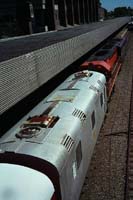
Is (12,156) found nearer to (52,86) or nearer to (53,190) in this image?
(53,190)

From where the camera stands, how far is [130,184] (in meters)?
13.0

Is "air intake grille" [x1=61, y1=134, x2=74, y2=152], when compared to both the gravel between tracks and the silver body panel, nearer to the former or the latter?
the silver body panel

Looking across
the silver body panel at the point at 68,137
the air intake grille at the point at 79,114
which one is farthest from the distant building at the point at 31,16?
the air intake grille at the point at 79,114

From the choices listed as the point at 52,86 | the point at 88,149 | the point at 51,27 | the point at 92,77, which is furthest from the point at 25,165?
the point at 51,27

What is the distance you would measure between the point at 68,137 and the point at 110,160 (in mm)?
5650

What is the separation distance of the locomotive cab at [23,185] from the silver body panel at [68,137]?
3.73 feet

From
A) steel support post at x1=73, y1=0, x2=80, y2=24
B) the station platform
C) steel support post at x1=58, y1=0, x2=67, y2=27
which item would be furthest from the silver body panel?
steel support post at x1=73, y1=0, x2=80, y2=24

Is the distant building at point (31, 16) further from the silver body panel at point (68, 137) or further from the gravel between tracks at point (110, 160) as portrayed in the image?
Answer: the silver body panel at point (68, 137)

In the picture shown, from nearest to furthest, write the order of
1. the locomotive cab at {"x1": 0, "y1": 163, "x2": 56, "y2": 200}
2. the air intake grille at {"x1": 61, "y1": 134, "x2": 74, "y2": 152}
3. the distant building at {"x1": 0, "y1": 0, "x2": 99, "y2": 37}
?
the locomotive cab at {"x1": 0, "y1": 163, "x2": 56, "y2": 200}
the air intake grille at {"x1": 61, "y1": 134, "x2": 74, "y2": 152}
the distant building at {"x1": 0, "y1": 0, "x2": 99, "y2": 37}

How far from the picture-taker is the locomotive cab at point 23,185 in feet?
20.6

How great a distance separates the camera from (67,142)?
377 inches

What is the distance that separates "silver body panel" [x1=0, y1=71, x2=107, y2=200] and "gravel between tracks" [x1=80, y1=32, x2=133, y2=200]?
1.15m

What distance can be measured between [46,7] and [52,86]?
37455mm

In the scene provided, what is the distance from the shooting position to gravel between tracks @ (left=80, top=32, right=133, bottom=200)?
1256cm
